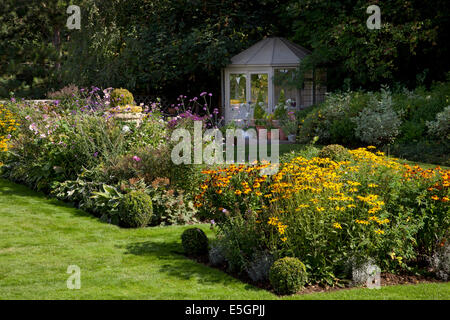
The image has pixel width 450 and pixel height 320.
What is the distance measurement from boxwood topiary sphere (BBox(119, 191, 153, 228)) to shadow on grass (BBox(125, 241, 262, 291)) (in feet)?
2.30

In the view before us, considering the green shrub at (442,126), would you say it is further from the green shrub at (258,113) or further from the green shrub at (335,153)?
the green shrub at (258,113)

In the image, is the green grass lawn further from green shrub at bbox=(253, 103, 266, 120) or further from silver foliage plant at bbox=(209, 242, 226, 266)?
green shrub at bbox=(253, 103, 266, 120)

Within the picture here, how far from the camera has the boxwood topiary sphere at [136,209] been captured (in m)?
7.07

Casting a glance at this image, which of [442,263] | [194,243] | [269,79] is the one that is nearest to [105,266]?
[194,243]

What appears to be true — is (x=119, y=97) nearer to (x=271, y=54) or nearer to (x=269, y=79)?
(x=269, y=79)

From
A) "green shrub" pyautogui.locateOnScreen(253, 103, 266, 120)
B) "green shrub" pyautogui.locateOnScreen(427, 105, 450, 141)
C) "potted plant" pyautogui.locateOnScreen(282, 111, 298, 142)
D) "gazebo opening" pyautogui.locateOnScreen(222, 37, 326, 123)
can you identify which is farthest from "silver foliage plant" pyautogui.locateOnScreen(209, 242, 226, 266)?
"gazebo opening" pyautogui.locateOnScreen(222, 37, 326, 123)

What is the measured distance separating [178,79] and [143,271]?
41.5 ft

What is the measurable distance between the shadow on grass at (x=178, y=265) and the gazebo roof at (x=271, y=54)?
1093 cm

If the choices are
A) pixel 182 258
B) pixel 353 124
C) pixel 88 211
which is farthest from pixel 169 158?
pixel 353 124

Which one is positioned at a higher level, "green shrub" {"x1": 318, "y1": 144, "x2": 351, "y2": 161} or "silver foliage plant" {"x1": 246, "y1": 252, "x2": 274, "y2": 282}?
"green shrub" {"x1": 318, "y1": 144, "x2": 351, "y2": 161}

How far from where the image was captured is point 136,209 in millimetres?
7066

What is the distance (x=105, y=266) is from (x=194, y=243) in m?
0.98

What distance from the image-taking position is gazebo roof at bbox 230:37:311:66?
1639 centimetres
